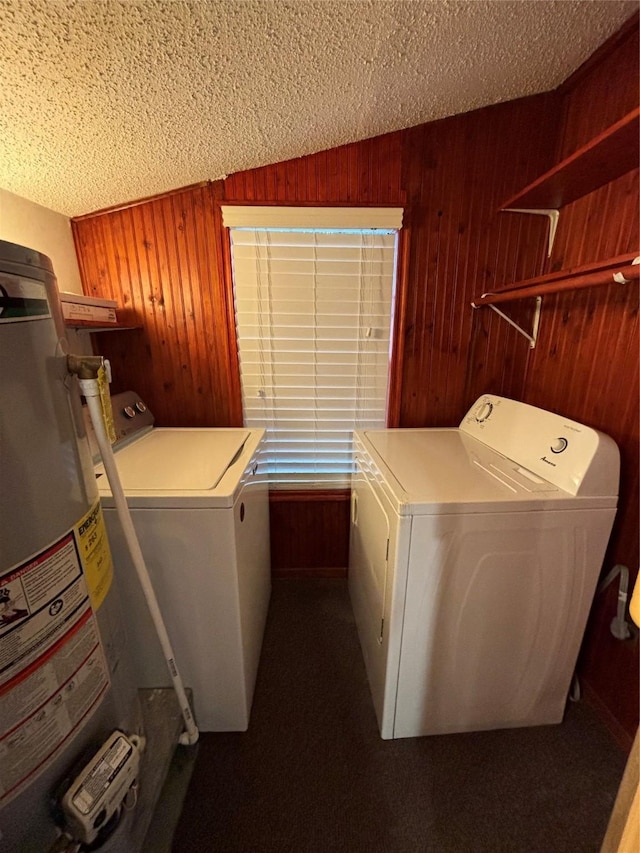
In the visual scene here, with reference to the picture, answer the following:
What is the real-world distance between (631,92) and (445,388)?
4.21 ft

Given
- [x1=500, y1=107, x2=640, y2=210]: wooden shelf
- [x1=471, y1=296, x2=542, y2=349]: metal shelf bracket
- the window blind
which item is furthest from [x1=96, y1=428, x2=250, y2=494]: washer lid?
[x1=500, y1=107, x2=640, y2=210]: wooden shelf

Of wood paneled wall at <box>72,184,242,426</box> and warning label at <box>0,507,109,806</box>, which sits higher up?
wood paneled wall at <box>72,184,242,426</box>

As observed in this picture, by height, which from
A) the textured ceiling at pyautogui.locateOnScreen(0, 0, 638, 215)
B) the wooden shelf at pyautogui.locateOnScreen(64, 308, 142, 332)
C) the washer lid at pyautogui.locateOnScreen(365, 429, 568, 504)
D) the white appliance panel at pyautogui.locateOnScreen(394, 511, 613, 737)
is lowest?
the white appliance panel at pyautogui.locateOnScreen(394, 511, 613, 737)

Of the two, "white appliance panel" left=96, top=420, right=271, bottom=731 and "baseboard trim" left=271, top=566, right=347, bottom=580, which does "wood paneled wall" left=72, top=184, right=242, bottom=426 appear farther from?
"baseboard trim" left=271, top=566, right=347, bottom=580

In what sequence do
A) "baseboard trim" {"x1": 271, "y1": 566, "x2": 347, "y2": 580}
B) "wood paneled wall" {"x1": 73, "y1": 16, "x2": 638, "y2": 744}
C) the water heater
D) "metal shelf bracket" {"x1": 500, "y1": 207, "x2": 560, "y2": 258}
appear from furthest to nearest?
"baseboard trim" {"x1": 271, "y1": 566, "x2": 347, "y2": 580} → "metal shelf bracket" {"x1": 500, "y1": 207, "x2": 560, "y2": 258} → "wood paneled wall" {"x1": 73, "y1": 16, "x2": 638, "y2": 744} → the water heater

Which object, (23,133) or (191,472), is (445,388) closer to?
(191,472)

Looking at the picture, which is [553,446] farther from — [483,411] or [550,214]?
[550,214]

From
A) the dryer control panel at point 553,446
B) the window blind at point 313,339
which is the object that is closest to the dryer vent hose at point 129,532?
the window blind at point 313,339

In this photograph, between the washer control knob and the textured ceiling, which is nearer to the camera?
the textured ceiling

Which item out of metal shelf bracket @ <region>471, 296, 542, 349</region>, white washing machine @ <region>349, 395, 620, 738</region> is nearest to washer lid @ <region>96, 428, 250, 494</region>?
white washing machine @ <region>349, 395, 620, 738</region>

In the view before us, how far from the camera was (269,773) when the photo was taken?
126 cm

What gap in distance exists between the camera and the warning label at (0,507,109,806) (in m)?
0.64

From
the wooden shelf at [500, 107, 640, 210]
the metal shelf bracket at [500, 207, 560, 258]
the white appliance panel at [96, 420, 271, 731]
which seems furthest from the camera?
the metal shelf bracket at [500, 207, 560, 258]

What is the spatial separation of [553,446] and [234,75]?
158 centimetres
